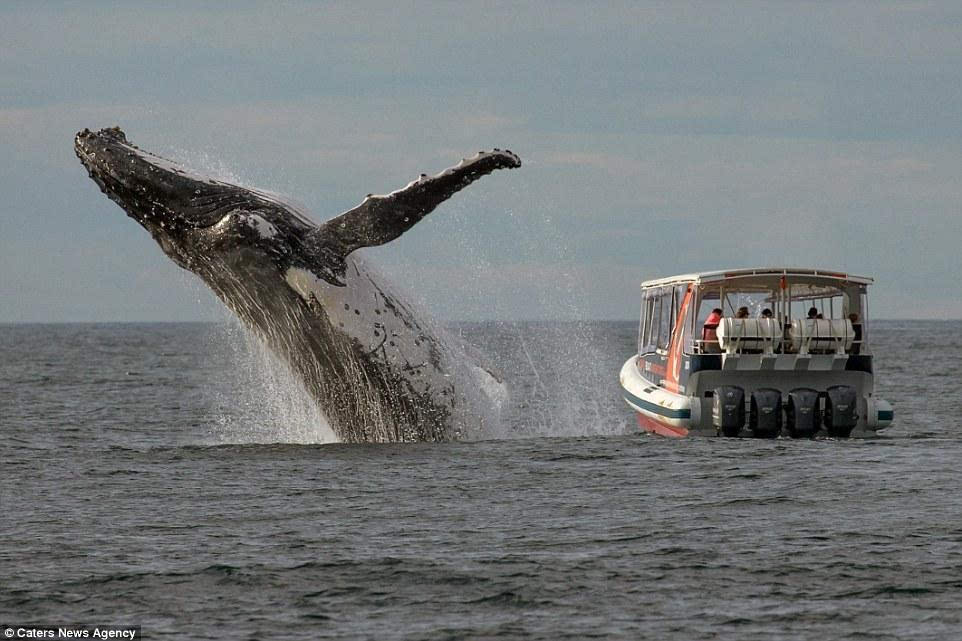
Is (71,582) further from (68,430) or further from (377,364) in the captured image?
(68,430)

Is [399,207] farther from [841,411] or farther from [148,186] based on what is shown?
[841,411]

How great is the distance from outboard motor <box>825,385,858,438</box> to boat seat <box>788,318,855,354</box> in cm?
64

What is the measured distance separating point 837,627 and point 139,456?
10847mm

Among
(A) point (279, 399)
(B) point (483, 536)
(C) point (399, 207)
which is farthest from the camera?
(A) point (279, 399)

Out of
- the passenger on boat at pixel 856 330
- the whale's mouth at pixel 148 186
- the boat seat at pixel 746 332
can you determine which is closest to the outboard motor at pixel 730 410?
the boat seat at pixel 746 332

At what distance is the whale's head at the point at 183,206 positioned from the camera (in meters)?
15.3

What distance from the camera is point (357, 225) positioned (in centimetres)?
1548

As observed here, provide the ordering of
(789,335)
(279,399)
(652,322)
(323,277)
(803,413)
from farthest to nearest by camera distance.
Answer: (652,322), (789,335), (803,413), (279,399), (323,277)

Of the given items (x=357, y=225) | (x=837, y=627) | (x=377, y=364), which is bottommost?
(x=837, y=627)

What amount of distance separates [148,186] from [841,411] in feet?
33.0

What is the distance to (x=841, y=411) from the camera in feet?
65.5

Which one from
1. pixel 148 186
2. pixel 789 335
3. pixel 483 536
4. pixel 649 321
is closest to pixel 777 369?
pixel 789 335

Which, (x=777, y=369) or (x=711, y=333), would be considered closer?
(x=777, y=369)

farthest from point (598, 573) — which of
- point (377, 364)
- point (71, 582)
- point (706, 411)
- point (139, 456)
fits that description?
point (706, 411)
